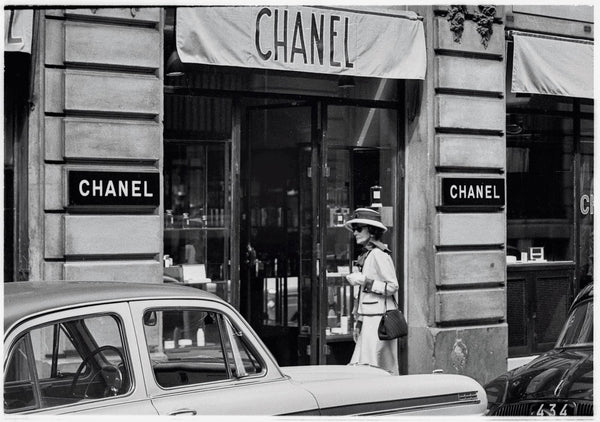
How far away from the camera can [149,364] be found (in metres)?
5.48

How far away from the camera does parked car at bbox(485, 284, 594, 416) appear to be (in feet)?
21.9

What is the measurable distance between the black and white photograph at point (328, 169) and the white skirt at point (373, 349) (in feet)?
0.09

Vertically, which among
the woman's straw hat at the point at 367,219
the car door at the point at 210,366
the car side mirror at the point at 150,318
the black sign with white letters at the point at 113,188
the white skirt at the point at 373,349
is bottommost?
the white skirt at the point at 373,349

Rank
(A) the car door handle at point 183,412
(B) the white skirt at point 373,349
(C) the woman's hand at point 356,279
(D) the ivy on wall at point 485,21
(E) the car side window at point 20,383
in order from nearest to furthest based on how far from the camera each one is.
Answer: (E) the car side window at point 20,383
(A) the car door handle at point 183,412
(C) the woman's hand at point 356,279
(B) the white skirt at point 373,349
(D) the ivy on wall at point 485,21

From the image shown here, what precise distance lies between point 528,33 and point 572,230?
9.43 ft

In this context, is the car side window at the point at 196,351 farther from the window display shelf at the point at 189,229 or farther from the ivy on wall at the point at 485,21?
the ivy on wall at the point at 485,21

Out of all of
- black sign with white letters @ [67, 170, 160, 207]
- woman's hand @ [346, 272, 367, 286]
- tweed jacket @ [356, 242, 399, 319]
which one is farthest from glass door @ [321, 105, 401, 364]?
black sign with white letters @ [67, 170, 160, 207]

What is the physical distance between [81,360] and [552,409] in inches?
120

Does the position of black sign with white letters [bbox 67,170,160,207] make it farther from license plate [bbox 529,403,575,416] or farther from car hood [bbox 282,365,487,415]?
license plate [bbox 529,403,575,416]

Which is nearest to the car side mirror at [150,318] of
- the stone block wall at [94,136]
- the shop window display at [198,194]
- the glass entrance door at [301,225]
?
the stone block wall at [94,136]

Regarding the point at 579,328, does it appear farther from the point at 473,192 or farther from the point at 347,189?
the point at 347,189

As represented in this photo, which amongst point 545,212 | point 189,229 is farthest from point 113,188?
point 545,212

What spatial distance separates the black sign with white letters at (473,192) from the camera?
12445 millimetres

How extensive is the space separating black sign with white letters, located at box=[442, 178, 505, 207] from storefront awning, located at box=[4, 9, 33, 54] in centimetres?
508
